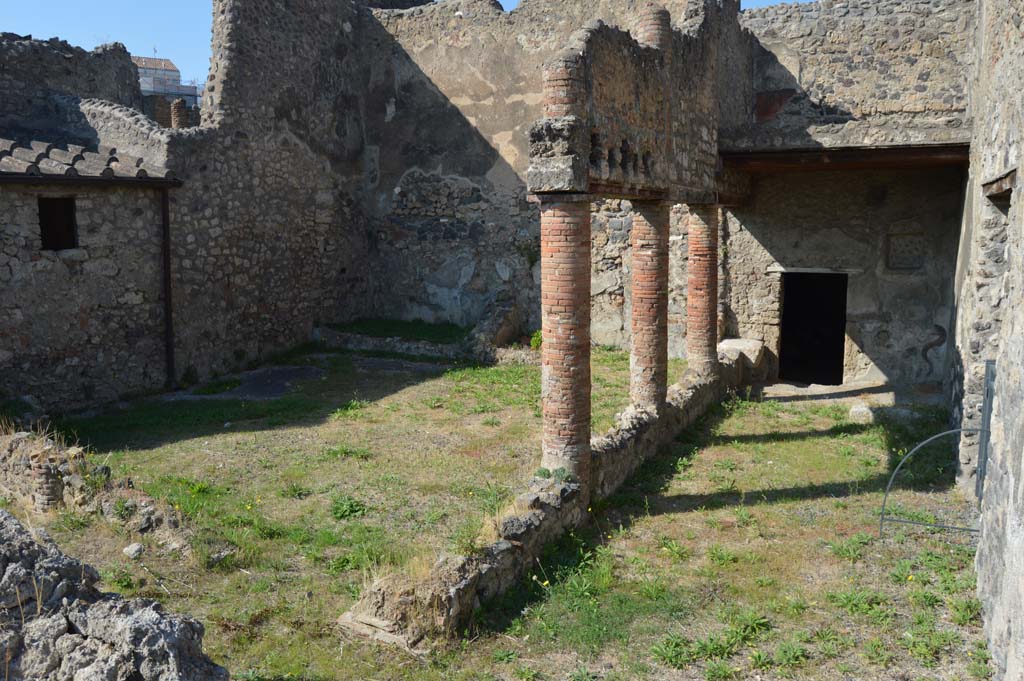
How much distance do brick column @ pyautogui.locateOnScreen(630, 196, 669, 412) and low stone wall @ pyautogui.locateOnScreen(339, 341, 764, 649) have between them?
360 millimetres

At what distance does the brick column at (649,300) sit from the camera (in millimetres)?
9836

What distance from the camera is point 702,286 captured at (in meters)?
11.7

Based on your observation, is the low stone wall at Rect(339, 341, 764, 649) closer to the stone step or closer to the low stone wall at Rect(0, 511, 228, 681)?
the low stone wall at Rect(0, 511, 228, 681)

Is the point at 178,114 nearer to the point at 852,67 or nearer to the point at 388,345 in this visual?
the point at 388,345

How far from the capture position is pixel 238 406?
1171 centimetres

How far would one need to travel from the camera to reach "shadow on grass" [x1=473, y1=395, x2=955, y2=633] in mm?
6445

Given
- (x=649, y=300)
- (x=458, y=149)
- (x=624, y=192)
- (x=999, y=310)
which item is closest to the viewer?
(x=999, y=310)

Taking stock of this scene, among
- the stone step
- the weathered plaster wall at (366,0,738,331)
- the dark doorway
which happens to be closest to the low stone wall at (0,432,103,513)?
the stone step

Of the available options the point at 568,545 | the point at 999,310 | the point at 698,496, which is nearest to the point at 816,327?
the point at 999,310

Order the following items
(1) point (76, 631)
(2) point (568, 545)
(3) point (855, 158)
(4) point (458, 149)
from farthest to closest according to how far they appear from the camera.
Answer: (4) point (458, 149), (3) point (855, 158), (2) point (568, 545), (1) point (76, 631)

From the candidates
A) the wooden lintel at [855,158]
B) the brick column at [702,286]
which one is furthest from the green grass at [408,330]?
the wooden lintel at [855,158]

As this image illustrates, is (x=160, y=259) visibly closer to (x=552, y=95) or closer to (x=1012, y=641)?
(x=552, y=95)

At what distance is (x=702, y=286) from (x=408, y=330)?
6600 millimetres

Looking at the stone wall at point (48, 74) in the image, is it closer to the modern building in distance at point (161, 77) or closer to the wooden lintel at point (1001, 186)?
the wooden lintel at point (1001, 186)
